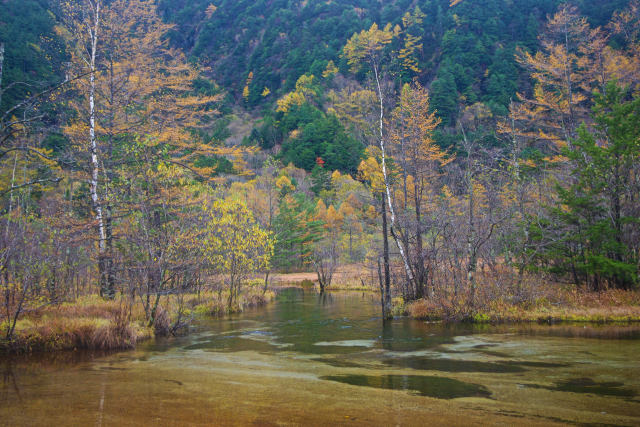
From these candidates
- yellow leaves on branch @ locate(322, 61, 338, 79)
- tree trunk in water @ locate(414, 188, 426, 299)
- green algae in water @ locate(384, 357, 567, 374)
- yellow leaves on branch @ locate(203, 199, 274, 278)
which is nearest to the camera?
green algae in water @ locate(384, 357, 567, 374)

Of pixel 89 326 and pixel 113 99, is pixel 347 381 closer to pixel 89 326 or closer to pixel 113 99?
pixel 89 326

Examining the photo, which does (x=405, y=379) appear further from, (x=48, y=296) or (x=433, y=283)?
(x=48, y=296)

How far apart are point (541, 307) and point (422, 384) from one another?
965cm

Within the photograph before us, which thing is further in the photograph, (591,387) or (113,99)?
(113,99)

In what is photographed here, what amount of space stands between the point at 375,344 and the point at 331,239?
32305 mm

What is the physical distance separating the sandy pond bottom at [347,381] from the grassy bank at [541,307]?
1180 millimetres

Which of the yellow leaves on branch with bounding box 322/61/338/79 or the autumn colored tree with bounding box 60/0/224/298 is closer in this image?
the autumn colored tree with bounding box 60/0/224/298

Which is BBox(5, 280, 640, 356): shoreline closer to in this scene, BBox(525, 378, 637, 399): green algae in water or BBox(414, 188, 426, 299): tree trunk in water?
BBox(414, 188, 426, 299): tree trunk in water

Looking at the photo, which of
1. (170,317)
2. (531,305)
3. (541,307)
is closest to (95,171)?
(170,317)

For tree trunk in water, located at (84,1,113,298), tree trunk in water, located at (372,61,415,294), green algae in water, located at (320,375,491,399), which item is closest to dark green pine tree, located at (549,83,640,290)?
tree trunk in water, located at (372,61,415,294)

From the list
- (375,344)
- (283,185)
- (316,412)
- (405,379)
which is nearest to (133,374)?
(316,412)

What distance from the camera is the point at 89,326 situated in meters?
10.8

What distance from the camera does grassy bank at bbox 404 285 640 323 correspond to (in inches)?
551

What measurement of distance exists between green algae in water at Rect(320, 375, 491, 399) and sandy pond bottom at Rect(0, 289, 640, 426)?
32 mm
